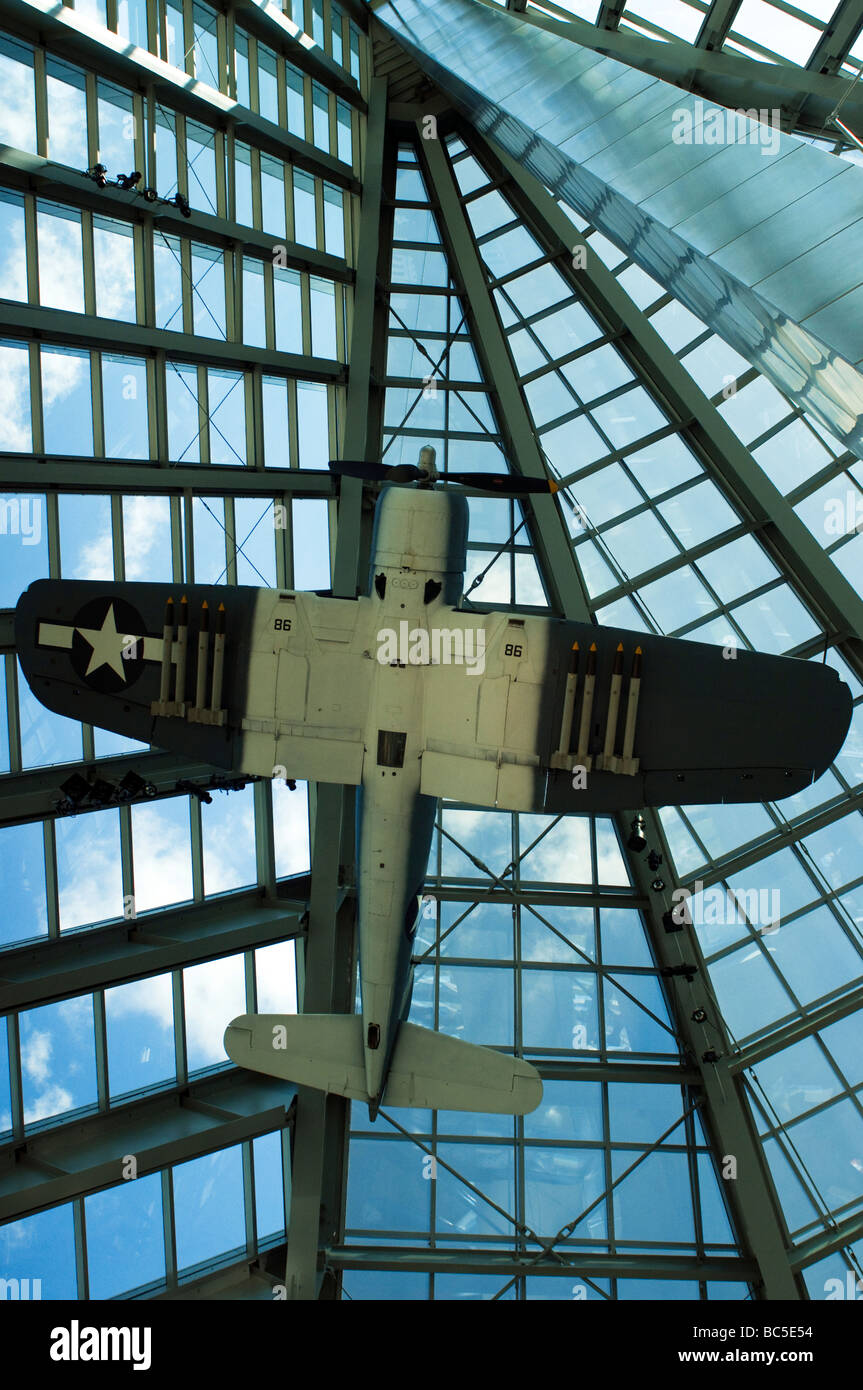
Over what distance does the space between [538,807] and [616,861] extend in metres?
7.39

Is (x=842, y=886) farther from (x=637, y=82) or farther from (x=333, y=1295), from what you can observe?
(x=637, y=82)

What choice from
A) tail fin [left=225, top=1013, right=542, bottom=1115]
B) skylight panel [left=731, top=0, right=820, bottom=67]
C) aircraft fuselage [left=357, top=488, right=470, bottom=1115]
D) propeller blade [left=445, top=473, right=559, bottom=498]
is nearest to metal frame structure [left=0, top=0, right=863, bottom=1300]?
skylight panel [left=731, top=0, right=820, bottom=67]

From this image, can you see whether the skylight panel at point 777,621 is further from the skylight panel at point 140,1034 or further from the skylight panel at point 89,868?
the skylight panel at point 140,1034

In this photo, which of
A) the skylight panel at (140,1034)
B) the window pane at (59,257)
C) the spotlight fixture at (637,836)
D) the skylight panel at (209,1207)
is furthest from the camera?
the skylight panel at (209,1207)

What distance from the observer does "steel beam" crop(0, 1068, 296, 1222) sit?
47.3 ft

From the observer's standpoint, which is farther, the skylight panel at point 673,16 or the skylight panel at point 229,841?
the skylight panel at point 229,841

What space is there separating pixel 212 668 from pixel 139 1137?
7638 millimetres

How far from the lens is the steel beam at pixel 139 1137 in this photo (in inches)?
568

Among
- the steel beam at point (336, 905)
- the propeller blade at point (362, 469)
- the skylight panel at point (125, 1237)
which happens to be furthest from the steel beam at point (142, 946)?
the propeller blade at point (362, 469)

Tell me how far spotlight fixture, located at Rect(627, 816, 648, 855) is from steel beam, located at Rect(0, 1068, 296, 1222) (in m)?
6.96

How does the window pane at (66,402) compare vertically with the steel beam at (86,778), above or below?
above

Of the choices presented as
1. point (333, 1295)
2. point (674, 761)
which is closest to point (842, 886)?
point (674, 761)

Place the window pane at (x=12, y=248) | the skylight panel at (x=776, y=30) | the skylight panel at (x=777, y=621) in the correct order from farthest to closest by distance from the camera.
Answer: the skylight panel at (x=777, y=621) → the window pane at (x=12, y=248) → the skylight panel at (x=776, y=30)

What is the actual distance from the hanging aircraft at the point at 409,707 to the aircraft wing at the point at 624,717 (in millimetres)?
25
